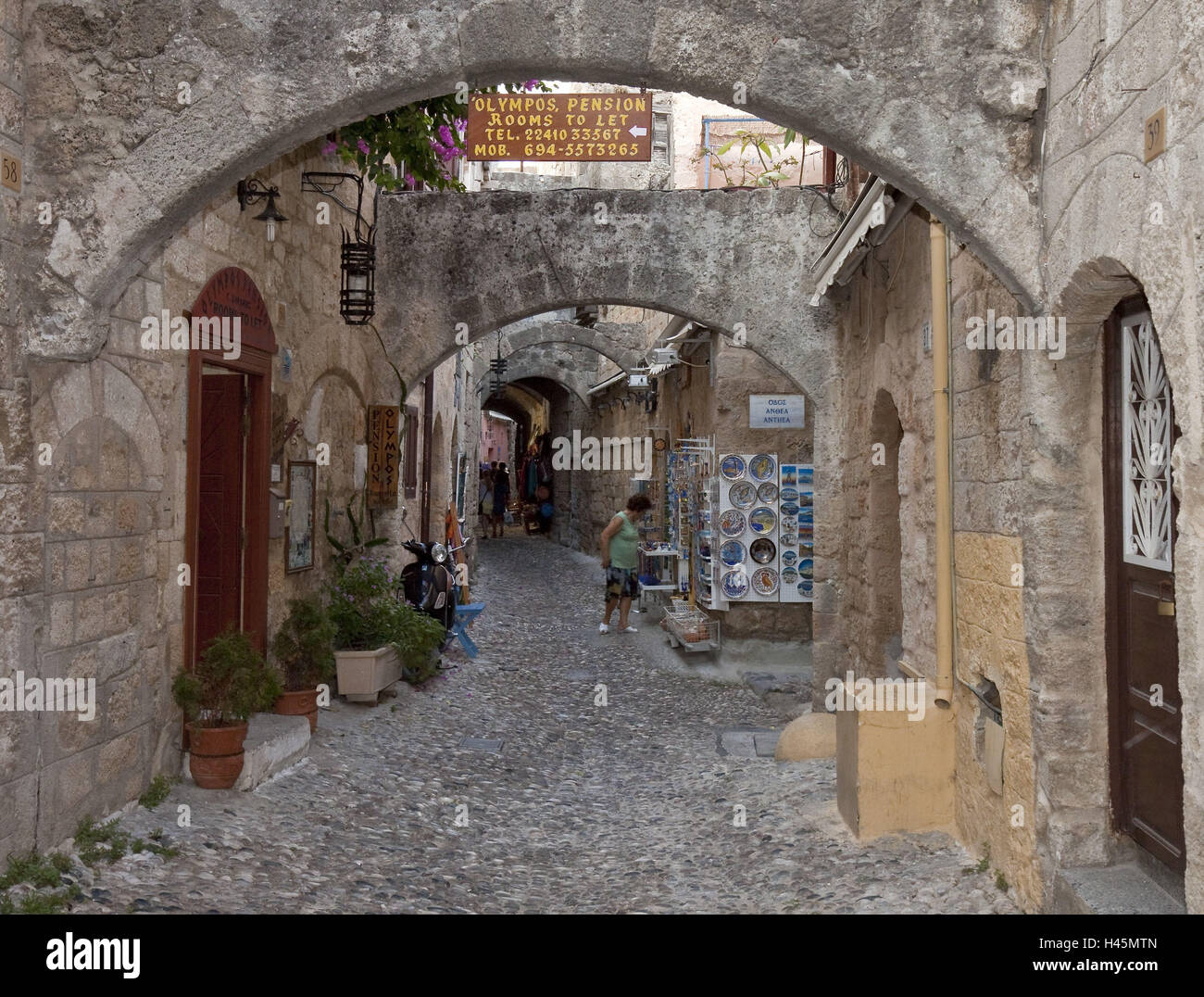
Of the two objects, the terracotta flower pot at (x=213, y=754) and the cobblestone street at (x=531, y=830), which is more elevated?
the terracotta flower pot at (x=213, y=754)

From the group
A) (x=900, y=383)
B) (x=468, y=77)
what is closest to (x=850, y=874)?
(x=900, y=383)

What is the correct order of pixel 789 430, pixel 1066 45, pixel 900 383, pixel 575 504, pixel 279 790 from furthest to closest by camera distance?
pixel 575 504, pixel 789 430, pixel 900 383, pixel 279 790, pixel 1066 45

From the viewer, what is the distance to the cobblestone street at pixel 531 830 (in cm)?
367

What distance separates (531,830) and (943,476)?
2322mm

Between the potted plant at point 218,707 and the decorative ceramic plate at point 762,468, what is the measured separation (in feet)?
17.1

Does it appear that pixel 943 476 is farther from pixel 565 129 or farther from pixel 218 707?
pixel 565 129

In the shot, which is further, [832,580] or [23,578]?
[832,580]

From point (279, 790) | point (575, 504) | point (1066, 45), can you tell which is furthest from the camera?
point (575, 504)

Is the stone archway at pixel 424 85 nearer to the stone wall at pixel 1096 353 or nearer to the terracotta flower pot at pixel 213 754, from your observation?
the stone wall at pixel 1096 353

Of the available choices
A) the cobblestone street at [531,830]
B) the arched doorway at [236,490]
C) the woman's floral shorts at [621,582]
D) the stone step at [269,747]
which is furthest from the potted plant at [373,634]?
the woman's floral shorts at [621,582]

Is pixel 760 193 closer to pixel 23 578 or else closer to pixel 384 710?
pixel 384 710

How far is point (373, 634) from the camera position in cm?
683

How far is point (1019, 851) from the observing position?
3283 mm

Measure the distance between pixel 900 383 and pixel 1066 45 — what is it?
2.20 metres
